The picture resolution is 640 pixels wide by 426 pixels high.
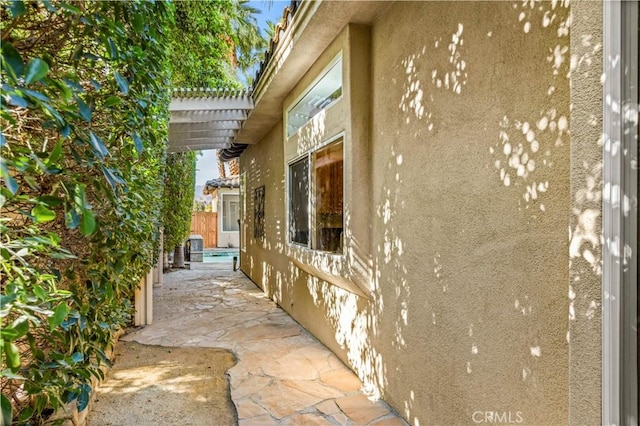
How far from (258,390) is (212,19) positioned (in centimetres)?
1102

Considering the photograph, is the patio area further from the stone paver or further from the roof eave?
the roof eave

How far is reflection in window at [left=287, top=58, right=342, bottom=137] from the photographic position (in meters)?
4.47

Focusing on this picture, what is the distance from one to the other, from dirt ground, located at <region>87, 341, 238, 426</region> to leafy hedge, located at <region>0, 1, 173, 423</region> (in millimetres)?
1397

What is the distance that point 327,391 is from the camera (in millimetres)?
4102

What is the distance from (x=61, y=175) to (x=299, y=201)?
13.1 ft

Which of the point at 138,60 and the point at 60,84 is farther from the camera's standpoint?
the point at 138,60

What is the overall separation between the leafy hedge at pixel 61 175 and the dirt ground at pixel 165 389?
140 centimetres

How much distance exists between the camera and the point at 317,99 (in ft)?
16.8

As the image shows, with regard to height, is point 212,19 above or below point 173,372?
above

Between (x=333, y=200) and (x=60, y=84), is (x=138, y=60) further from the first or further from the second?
(x=333, y=200)

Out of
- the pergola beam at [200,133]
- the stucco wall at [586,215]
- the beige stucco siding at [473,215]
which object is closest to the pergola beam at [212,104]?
the pergola beam at [200,133]

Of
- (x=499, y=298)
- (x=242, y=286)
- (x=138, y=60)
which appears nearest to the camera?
(x=138, y=60)

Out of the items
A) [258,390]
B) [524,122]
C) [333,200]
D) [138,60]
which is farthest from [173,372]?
[524,122]

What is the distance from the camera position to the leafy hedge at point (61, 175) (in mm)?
1158
